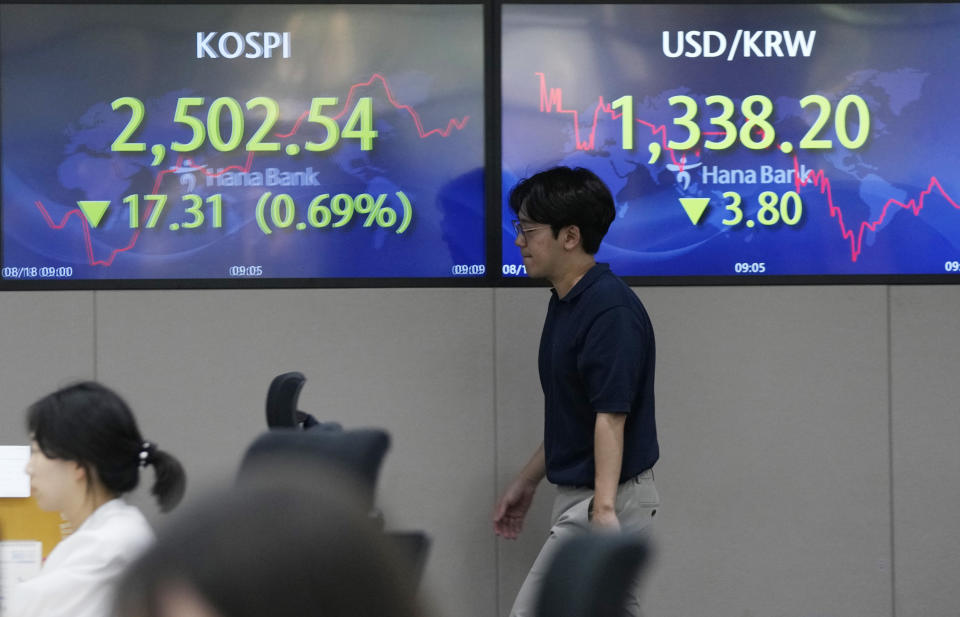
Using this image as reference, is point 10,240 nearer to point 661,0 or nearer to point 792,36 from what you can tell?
point 661,0

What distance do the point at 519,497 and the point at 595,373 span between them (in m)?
0.65

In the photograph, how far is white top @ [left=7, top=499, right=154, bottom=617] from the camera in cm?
180

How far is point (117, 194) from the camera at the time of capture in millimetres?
3969

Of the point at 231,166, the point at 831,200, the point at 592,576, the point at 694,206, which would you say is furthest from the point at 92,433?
the point at 831,200

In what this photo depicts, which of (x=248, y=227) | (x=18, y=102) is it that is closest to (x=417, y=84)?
(x=248, y=227)

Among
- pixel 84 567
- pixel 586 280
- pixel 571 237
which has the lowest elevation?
pixel 84 567

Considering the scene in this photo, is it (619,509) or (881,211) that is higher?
(881,211)

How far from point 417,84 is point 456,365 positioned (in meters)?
0.99

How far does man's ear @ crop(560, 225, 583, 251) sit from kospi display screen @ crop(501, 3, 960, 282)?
1.05m

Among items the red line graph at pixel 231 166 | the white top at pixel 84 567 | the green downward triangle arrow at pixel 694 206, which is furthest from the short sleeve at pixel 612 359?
the red line graph at pixel 231 166

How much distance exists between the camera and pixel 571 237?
9.60 feet

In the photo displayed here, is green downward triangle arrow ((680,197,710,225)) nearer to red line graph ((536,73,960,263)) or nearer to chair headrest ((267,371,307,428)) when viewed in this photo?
red line graph ((536,73,960,263))
